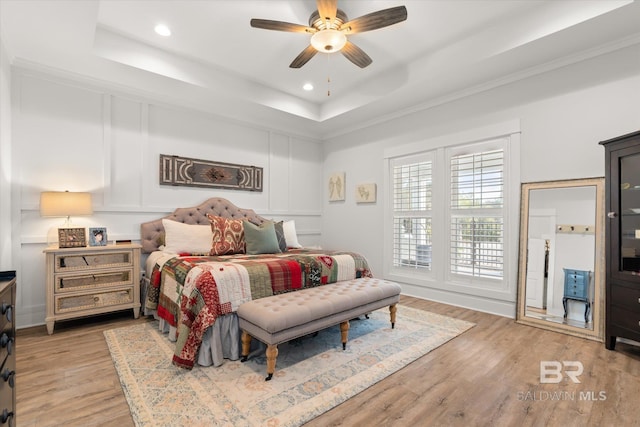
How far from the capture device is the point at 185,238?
358cm

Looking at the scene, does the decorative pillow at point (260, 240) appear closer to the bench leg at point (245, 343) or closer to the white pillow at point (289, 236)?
the white pillow at point (289, 236)

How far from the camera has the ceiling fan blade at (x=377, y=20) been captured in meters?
2.28

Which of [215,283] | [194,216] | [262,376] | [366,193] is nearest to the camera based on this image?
[262,376]

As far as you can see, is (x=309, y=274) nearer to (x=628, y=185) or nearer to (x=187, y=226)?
(x=187, y=226)

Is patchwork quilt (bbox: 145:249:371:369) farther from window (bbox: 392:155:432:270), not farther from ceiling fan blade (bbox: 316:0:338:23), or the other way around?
ceiling fan blade (bbox: 316:0:338:23)

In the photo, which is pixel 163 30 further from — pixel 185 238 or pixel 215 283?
pixel 215 283

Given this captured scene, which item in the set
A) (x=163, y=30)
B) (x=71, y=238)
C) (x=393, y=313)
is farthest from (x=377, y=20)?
(x=71, y=238)

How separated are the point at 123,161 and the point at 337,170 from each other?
3.26 metres

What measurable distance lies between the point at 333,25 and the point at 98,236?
10.4 ft

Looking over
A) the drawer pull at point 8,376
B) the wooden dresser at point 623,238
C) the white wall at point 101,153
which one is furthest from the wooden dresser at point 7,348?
the wooden dresser at point 623,238

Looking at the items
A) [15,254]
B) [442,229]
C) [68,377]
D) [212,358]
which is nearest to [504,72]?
[442,229]

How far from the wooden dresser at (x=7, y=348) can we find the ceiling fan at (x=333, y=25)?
2.29 meters

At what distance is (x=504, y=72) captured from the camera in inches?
132

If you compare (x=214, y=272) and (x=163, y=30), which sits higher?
(x=163, y=30)
